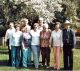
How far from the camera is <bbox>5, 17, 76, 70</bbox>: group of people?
1867cm

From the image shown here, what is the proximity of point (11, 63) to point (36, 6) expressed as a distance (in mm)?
12710

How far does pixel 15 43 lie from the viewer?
19.6m

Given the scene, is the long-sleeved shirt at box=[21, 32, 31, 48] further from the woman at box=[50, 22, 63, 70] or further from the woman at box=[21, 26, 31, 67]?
the woman at box=[50, 22, 63, 70]

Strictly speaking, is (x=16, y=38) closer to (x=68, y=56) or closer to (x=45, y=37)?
(x=45, y=37)

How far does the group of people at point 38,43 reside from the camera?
61.3ft

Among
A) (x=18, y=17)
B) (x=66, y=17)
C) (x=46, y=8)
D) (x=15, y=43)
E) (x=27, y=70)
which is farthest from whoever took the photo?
(x=66, y=17)

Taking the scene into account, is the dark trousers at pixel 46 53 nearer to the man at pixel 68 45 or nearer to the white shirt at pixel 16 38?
the man at pixel 68 45

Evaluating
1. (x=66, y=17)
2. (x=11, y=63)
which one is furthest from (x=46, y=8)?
(x=11, y=63)

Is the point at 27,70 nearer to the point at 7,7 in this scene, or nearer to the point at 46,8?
the point at 7,7

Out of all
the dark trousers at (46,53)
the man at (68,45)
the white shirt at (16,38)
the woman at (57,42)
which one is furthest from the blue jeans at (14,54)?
the man at (68,45)

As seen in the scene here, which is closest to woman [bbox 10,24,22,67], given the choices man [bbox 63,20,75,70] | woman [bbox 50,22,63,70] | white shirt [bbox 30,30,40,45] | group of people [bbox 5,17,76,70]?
group of people [bbox 5,17,76,70]

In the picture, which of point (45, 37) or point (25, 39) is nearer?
point (45, 37)

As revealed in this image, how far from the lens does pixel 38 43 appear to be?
63.5 feet

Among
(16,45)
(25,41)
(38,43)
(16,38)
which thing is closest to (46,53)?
(38,43)
